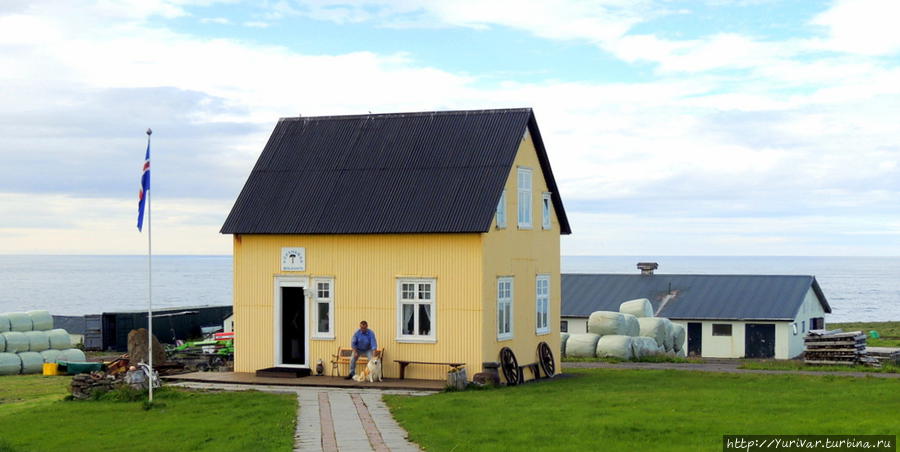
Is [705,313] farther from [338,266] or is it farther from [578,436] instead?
[578,436]

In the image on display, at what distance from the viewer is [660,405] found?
73.1 ft

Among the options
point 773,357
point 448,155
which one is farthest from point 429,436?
point 773,357

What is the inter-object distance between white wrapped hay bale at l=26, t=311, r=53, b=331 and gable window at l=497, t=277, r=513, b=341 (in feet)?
66.0

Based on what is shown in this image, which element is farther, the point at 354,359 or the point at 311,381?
the point at 354,359

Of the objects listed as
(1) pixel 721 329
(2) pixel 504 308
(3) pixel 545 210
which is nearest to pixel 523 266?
(2) pixel 504 308

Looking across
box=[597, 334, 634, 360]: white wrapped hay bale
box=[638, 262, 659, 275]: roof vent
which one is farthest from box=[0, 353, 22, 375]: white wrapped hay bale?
box=[638, 262, 659, 275]: roof vent

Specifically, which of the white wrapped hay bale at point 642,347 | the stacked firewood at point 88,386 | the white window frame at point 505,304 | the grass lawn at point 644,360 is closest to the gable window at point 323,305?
the white window frame at point 505,304

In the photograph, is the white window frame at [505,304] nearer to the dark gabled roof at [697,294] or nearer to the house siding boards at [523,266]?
the house siding boards at [523,266]

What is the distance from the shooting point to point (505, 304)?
94.6 ft

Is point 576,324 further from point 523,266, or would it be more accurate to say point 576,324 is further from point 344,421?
point 344,421

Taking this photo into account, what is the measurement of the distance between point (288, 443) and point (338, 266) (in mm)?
11077

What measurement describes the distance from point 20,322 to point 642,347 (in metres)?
22.3

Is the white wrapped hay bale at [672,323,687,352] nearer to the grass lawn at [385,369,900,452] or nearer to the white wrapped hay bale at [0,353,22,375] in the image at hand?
the grass lawn at [385,369,900,452]

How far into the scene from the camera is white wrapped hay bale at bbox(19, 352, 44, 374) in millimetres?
38531
